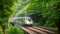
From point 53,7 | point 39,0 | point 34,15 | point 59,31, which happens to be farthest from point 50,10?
point 34,15

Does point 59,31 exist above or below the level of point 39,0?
below

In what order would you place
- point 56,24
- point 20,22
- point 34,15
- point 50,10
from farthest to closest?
point 34,15 < point 20,22 < point 56,24 < point 50,10

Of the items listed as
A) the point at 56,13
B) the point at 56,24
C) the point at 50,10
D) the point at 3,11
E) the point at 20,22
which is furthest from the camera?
the point at 20,22

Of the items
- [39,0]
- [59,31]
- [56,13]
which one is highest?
[39,0]

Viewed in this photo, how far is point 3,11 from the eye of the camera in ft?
34.0

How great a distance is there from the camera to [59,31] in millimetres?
16609

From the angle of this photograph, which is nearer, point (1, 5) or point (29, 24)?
point (1, 5)

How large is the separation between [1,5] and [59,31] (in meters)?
8.21

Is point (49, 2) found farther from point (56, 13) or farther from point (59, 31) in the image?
point (59, 31)

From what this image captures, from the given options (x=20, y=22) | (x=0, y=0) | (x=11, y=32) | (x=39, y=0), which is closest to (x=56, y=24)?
→ (x=39, y=0)

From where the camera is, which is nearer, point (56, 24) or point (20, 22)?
point (56, 24)

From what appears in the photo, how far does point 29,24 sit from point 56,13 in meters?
21.2

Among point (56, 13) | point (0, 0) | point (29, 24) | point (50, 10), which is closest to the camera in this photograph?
point (0, 0)

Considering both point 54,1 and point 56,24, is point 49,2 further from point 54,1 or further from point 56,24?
point 56,24
